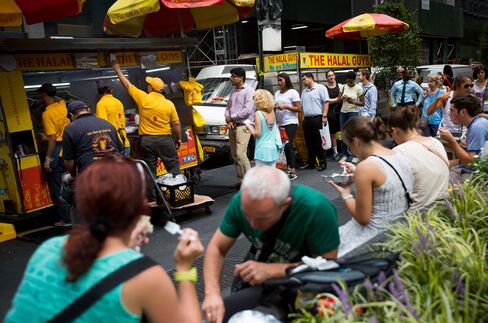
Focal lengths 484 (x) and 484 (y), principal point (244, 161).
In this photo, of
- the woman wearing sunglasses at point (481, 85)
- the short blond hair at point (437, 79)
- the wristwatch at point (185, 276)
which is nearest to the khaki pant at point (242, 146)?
the short blond hair at point (437, 79)

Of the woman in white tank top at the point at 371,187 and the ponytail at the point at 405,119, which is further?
the ponytail at the point at 405,119

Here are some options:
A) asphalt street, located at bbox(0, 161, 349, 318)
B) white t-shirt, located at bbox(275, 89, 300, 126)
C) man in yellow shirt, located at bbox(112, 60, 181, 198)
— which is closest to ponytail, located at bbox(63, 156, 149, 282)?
asphalt street, located at bbox(0, 161, 349, 318)

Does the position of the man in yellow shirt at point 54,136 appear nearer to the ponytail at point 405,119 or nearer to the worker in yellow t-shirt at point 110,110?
the worker in yellow t-shirt at point 110,110

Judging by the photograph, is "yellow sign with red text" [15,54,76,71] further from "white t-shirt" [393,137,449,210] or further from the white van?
"white t-shirt" [393,137,449,210]

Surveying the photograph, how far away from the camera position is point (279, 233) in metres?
2.67

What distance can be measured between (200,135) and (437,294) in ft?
26.9

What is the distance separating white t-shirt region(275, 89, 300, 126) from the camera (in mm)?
8961

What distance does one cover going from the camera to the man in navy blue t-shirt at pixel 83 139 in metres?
5.76

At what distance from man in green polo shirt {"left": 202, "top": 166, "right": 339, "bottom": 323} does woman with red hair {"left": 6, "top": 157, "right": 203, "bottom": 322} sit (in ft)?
2.30

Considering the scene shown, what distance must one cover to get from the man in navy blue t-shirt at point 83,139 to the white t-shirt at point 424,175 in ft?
11.7

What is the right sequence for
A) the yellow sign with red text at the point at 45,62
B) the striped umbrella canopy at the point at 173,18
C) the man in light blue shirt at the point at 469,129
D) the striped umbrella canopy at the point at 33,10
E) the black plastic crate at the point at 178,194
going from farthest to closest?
1. the striped umbrella canopy at the point at 173,18
2. the black plastic crate at the point at 178,194
3. the yellow sign with red text at the point at 45,62
4. the striped umbrella canopy at the point at 33,10
5. the man in light blue shirt at the point at 469,129

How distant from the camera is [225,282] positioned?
4.70 m

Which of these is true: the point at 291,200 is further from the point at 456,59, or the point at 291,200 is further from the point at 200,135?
the point at 456,59

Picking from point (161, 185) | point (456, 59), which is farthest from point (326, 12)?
point (161, 185)
